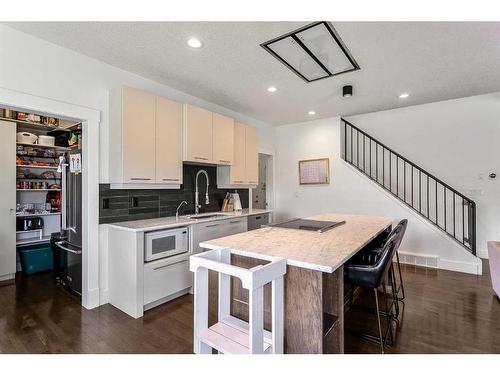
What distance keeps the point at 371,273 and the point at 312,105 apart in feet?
10.2

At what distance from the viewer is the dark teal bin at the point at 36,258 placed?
345 centimetres

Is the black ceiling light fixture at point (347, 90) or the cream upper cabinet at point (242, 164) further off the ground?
the black ceiling light fixture at point (347, 90)

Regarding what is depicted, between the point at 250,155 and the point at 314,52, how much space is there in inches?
84.9

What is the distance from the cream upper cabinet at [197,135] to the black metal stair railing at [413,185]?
9.10 ft

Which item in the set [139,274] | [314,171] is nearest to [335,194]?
[314,171]

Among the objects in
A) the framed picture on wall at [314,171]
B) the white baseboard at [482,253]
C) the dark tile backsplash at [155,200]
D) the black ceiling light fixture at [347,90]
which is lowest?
the white baseboard at [482,253]

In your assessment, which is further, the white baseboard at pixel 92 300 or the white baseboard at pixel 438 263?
the white baseboard at pixel 438 263

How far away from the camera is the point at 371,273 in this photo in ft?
5.67

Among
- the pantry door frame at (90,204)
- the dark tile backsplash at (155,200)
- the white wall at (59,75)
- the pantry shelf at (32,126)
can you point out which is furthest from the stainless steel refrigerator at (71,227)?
the pantry shelf at (32,126)

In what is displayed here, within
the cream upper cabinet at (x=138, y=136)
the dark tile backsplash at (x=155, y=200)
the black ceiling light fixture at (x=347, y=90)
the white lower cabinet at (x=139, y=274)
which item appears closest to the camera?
the white lower cabinet at (x=139, y=274)

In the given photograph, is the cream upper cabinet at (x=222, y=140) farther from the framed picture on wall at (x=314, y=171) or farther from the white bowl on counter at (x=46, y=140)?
the white bowl on counter at (x=46, y=140)

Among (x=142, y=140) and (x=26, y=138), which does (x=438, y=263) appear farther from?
(x=26, y=138)
